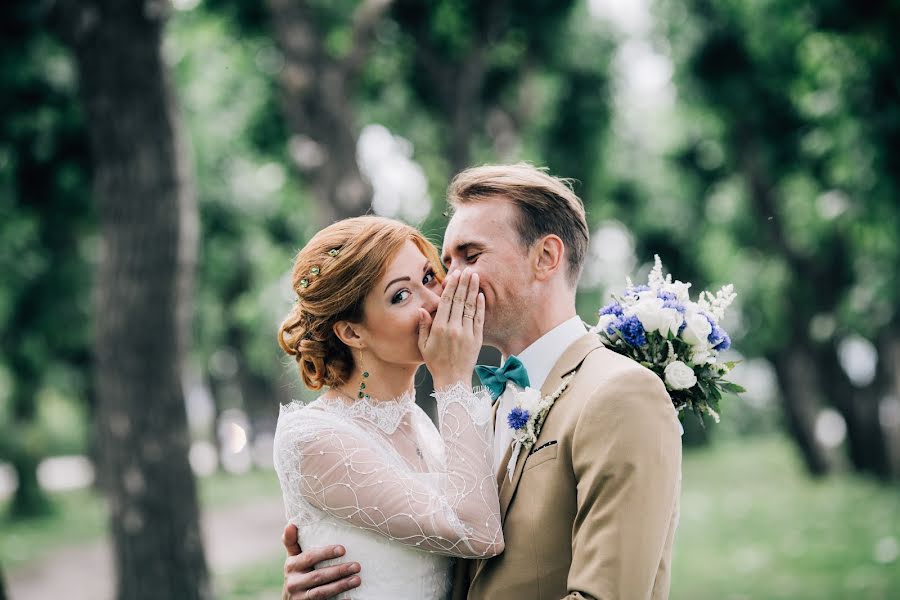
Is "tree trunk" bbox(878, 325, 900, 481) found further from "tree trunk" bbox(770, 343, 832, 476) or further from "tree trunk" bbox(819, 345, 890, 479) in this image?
"tree trunk" bbox(770, 343, 832, 476)

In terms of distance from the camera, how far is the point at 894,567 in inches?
393

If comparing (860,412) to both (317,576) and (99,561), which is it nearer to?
(99,561)

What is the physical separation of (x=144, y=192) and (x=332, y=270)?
3889mm

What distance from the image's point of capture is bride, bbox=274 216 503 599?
2959 mm

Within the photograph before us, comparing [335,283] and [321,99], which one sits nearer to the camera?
[335,283]

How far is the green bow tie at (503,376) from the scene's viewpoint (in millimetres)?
3125

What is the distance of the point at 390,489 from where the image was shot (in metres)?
3.01

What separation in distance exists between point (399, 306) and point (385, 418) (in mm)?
441

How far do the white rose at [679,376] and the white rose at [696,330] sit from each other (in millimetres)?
137

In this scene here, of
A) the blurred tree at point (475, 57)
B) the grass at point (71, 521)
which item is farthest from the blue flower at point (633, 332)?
the grass at point (71, 521)

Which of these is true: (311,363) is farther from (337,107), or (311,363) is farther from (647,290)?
(337,107)

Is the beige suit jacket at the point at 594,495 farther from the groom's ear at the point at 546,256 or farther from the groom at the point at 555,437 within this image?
the groom's ear at the point at 546,256

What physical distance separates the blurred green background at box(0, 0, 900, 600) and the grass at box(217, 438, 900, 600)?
6cm

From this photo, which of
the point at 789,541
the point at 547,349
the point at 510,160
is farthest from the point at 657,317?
the point at 510,160
